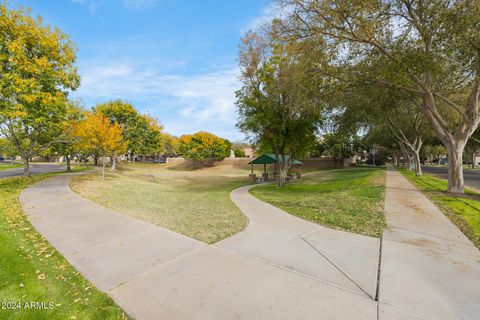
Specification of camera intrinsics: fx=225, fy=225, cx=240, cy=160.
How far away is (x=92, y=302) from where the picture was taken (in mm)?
2703

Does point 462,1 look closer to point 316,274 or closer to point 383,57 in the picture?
point 383,57

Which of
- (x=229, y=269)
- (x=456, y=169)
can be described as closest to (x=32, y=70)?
(x=229, y=269)

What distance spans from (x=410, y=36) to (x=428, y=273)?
897 centimetres

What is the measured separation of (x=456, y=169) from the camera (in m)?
9.63

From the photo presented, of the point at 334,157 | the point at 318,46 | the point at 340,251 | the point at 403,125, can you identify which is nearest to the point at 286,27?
the point at 318,46

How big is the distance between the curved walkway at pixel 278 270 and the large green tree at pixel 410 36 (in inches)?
228

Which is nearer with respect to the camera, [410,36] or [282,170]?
[410,36]

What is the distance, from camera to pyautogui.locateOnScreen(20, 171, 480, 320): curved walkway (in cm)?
253

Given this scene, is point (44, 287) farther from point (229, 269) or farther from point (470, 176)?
point (470, 176)

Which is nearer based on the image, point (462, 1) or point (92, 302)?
point (92, 302)

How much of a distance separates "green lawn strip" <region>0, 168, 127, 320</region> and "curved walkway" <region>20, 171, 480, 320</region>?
0.52 ft

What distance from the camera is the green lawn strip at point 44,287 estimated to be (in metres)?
2.53

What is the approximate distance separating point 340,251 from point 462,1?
27.8 ft

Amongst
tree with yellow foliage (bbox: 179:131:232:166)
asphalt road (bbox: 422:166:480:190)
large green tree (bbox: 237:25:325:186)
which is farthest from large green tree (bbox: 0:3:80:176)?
tree with yellow foliage (bbox: 179:131:232:166)
